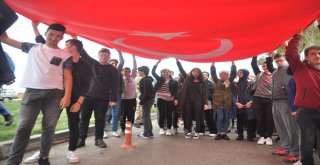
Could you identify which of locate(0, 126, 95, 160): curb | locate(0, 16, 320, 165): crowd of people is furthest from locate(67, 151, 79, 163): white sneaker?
locate(0, 126, 95, 160): curb

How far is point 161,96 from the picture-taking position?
721 cm

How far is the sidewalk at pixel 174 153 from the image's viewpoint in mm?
4297

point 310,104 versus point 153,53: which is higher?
point 153,53

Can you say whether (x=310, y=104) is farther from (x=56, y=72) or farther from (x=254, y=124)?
(x=254, y=124)

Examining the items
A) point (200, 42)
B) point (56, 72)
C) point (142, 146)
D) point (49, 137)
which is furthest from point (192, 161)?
point (56, 72)

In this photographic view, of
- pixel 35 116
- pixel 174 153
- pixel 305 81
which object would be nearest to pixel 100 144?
pixel 174 153

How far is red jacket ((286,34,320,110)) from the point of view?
330 centimetres

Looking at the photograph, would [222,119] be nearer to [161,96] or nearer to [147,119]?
[161,96]

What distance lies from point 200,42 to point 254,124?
337 centimetres

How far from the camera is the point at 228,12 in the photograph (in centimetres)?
309

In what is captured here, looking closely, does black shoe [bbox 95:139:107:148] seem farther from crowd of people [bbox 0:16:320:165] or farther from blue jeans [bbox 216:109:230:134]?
blue jeans [bbox 216:109:230:134]

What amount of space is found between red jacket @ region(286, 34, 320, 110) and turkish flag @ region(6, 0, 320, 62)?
0.38 m

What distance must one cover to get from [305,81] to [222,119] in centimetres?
362

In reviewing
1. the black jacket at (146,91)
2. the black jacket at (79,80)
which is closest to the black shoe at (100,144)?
the black jacket at (79,80)
